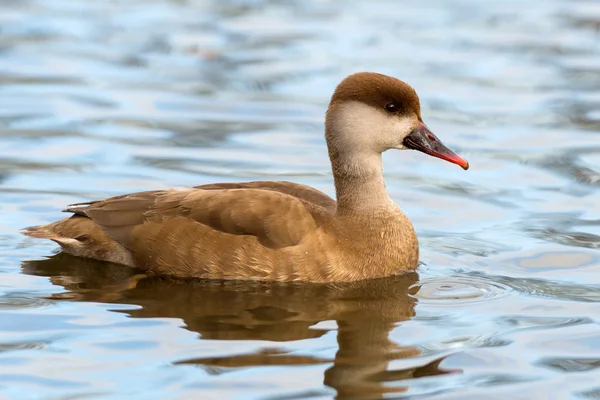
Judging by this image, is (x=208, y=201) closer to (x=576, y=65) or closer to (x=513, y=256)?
(x=513, y=256)

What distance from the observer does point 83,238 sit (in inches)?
341

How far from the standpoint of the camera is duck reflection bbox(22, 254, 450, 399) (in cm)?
669

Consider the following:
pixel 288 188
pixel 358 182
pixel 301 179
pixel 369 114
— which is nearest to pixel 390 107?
pixel 369 114

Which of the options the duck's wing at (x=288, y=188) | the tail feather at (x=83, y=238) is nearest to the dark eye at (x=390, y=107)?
the duck's wing at (x=288, y=188)

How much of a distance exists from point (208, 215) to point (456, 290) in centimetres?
163

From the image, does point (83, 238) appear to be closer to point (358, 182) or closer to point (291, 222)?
point (291, 222)

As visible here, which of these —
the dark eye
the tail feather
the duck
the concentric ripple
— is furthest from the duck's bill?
the tail feather

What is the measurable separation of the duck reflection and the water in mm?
22

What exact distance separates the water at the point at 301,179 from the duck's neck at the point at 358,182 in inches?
23.3

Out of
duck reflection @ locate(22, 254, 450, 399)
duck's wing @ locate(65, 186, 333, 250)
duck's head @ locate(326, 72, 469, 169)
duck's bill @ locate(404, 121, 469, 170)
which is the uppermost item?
duck's head @ locate(326, 72, 469, 169)

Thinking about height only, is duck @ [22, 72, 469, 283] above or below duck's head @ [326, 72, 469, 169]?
below

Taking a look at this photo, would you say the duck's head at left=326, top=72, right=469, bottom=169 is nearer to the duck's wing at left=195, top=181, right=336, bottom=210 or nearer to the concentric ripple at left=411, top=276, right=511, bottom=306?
the duck's wing at left=195, top=181, right=336, bottom=210

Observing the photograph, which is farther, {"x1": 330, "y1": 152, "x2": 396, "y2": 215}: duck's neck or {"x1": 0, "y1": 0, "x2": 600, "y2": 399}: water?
{"x1": 330, "y1": 152, "x2": 396, "y2": 215}: duck's neck

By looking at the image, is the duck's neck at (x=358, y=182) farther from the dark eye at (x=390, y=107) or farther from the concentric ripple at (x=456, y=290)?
the concentric ripple at (x=456, y=290)
